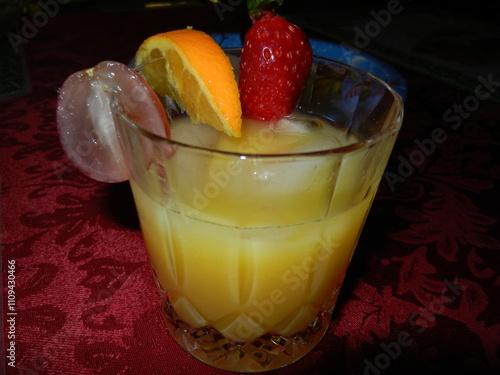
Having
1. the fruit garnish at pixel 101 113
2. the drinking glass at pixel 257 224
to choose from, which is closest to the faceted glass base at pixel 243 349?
the drinking glass at pixel 257 224

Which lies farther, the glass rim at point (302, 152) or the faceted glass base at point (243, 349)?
the faceted glass base at point (243, 349)

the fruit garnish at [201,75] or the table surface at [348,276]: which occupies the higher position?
the fruit garnish at [201,75]

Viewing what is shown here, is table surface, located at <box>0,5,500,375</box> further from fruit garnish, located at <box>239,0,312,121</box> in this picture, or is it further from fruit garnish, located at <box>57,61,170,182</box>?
fruit garnish, located at <box>239,0,312,121</box>

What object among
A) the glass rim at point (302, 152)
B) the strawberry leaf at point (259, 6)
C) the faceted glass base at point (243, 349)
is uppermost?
the strawberry leaf at point (259, 6)

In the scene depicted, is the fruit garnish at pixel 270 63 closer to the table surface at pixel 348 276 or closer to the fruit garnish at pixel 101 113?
the fruit garnish at pixel 101 113

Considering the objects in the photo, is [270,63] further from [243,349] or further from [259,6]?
[243,349]
